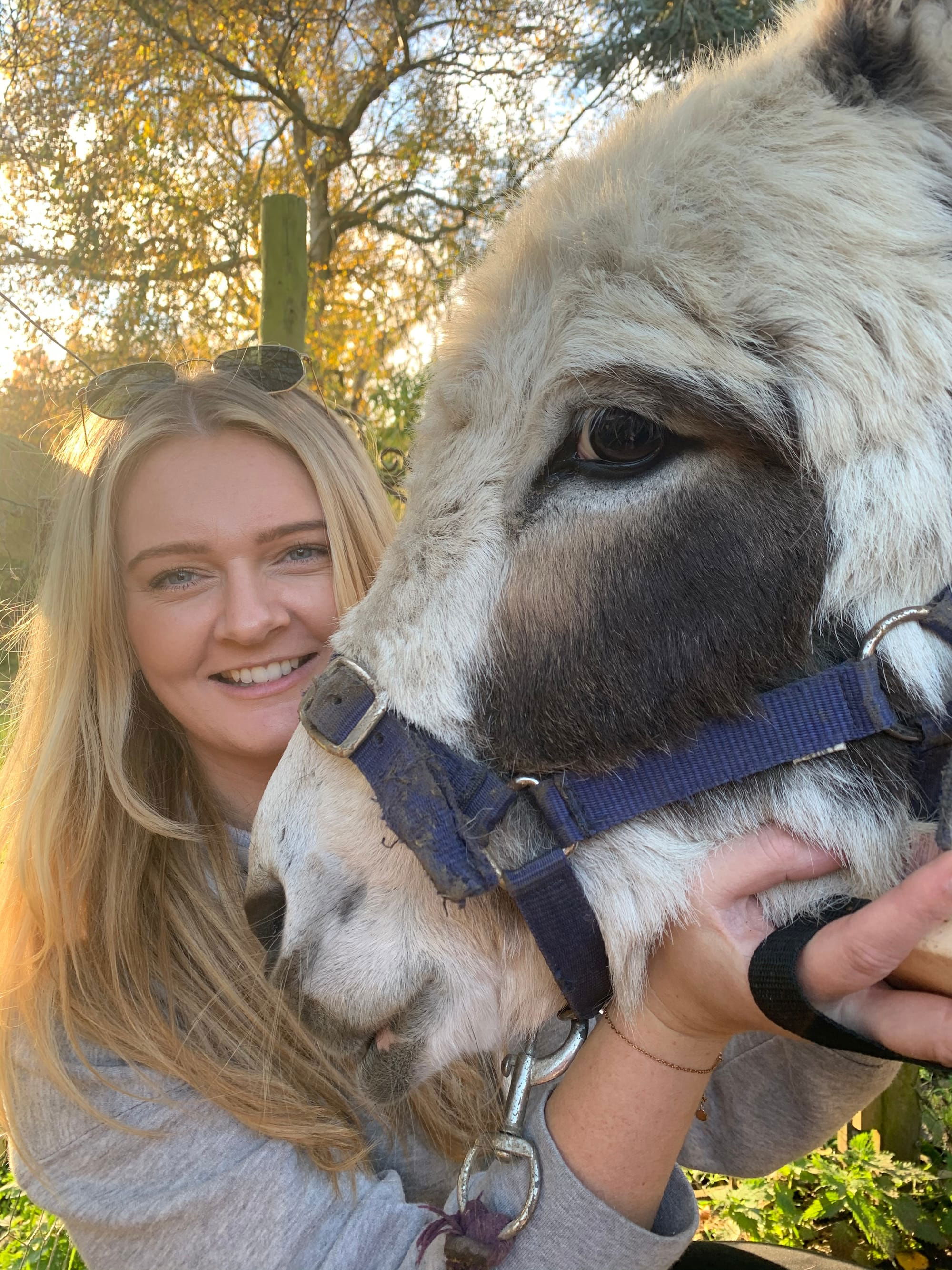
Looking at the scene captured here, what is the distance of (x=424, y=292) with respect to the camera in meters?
7.39

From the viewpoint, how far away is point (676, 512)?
1.20m

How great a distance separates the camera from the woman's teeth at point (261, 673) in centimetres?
212

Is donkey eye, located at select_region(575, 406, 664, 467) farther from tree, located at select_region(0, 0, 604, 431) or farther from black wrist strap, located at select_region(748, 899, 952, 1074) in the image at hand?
tree, located at select_region(0, 0, 604, 431)

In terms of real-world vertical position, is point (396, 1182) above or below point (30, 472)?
below

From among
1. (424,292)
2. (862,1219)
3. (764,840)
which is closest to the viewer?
(764,840)

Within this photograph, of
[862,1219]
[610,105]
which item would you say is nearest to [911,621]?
[862,1219]

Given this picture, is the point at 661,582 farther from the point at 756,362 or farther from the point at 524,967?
the point at 524,967

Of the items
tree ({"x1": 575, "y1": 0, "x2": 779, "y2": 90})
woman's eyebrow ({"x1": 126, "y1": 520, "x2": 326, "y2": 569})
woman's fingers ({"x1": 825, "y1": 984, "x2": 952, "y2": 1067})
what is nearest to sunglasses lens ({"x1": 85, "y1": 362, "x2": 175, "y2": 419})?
woman's eyebrow ({"x1": 126, "y1": 520, "x2": 326, "y2": 569})

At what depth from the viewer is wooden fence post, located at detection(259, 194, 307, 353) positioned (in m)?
4.05

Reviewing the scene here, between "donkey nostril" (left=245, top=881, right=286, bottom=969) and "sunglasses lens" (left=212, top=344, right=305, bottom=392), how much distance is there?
1.44m

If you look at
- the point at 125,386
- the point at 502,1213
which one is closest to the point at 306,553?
the point at 125,386

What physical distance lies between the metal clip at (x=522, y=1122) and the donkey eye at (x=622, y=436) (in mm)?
898

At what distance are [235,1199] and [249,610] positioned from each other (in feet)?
3.74

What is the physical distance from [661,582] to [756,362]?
306mm
